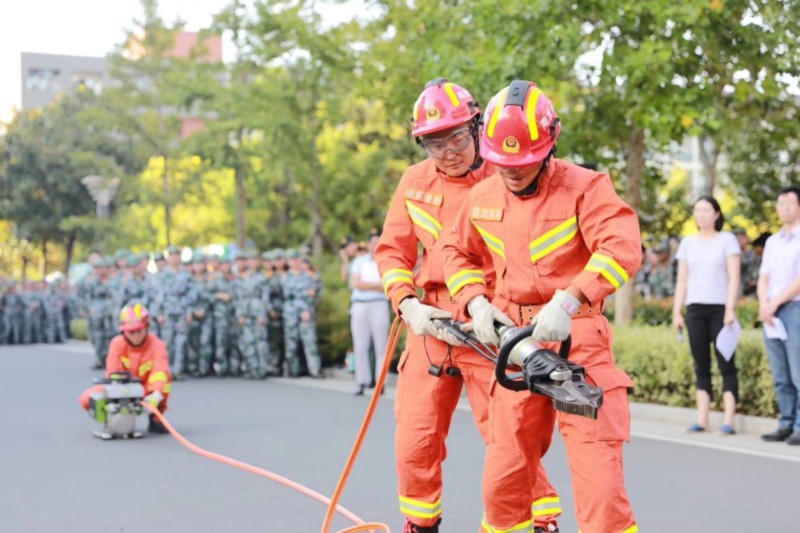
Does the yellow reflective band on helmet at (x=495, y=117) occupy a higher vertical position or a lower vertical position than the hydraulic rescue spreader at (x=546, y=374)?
higher

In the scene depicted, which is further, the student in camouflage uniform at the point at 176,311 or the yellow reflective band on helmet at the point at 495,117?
the student in camouflage uniform at the point at 176,311

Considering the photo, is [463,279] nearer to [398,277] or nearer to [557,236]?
[557,236]

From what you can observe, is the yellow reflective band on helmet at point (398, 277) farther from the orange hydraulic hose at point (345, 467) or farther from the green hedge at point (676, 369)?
the green hedge at point (676, 369)

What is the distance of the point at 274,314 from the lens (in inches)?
643

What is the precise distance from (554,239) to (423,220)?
102 centimetres

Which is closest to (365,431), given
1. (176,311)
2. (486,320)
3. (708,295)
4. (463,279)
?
(463,279)

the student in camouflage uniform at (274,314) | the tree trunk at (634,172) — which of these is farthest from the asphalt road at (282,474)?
the student in camouflage uniform at (274,314)

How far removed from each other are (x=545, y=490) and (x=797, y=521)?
5.99ft

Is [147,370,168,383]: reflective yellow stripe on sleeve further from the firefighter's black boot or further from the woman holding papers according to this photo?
the firefighter's black boot

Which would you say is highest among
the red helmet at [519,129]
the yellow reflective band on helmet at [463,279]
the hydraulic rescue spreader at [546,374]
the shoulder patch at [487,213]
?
the red helmet at [519,129]

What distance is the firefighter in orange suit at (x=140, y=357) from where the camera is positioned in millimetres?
10227

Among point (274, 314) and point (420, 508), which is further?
point (274, 314)

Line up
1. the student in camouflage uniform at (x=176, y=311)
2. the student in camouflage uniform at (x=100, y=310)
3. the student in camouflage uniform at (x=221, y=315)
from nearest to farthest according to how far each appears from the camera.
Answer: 1. the student in camouflage uniform at (x=176, y=311)
2. the student in camouflage uniform at (x=221, y=315)
3. the student in camouflage uniform at (x=100, y=310)

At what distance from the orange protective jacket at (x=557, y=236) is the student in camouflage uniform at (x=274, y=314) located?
11951 mm
